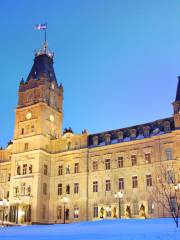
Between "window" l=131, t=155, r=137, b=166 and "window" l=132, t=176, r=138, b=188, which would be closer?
"window" l=132, t=176, r=138, b=188

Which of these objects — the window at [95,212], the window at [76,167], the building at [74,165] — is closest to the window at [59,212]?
the building at [74,165]

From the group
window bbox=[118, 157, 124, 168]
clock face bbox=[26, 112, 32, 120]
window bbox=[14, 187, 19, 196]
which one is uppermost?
clock face bbox=[26, 112, 32, 120]

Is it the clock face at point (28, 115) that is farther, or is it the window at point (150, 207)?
the clock face at point (28, 115)

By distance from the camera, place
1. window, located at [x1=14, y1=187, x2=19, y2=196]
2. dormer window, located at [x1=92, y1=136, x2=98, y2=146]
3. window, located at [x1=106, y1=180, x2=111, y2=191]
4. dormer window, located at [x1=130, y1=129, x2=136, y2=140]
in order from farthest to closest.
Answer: dormer window, located at [x1=92, y1=136, x2=98, y2=146], window, located at [x1=14, y1=187, x2=19, y2=196], dormer window, located at [x1=130, y1=129, x2=136, y2=140], window, located at [x1=106, y1=180, x2=111, y2=191]

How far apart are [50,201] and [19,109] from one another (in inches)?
769

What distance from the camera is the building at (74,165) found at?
5688 centimetres

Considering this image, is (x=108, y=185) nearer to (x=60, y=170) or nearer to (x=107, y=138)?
(x=107, y=138)

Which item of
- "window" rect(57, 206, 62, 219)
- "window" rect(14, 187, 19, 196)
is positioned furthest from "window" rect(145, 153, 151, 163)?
"window" rect(14, 187, 19, 196)

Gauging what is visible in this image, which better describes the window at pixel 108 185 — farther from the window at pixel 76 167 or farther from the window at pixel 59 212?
the window at pixel 59 212

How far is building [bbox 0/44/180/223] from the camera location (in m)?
56.9

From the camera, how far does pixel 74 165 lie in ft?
212

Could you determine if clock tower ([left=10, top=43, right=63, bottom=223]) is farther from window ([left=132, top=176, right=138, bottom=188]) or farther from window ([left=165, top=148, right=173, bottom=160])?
window ([left=165, top=148, right=173, bottom=160])

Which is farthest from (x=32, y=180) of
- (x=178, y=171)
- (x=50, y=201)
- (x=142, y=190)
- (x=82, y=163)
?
(x=178, y=171)

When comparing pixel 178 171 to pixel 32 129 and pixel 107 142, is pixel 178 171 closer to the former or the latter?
pixel 107 142
